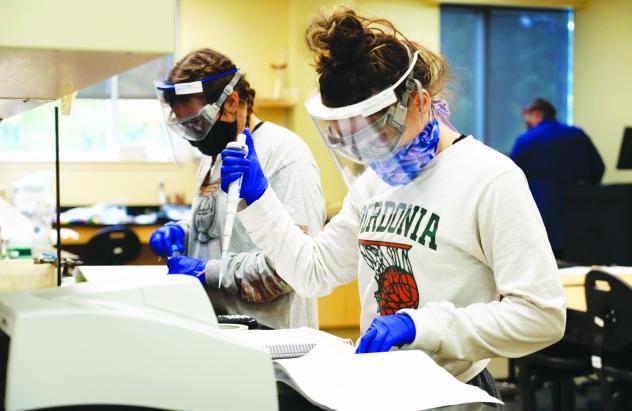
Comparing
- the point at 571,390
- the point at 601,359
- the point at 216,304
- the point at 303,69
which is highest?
the point at 303,69

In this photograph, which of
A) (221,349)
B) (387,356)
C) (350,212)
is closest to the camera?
(221,349)

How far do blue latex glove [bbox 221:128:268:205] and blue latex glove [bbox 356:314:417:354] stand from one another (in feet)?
1.32

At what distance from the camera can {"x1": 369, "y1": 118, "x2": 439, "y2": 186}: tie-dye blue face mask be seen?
140 cm

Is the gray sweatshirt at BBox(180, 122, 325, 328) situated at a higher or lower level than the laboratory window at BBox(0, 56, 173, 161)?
lower

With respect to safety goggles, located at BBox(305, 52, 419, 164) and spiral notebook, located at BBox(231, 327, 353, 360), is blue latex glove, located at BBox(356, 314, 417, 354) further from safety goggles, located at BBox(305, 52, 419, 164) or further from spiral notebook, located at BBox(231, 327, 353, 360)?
safety goggles, located at BBox(305, 52, 419, 164)

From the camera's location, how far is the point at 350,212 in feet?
5.32

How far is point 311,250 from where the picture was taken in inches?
64.1

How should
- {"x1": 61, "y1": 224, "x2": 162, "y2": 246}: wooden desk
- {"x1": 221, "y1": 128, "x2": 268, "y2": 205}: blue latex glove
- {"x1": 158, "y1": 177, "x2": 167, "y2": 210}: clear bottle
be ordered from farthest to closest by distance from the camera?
{"x1": 158, "y1": 177, "x2": 167, "y2": 210}: clear bottle < {"x1": 61, "y1": 224, "x2": 162, "y2": 246}: wooden desk < {"x1": 221, "y1": 128, "x2": 268, "y2": 205}: blue latex glove

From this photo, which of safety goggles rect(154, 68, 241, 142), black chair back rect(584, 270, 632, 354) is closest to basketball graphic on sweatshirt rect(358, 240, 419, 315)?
safety goggles rect(154, 68, 241, 142)

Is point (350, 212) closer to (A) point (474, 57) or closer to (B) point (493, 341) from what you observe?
(B) point (493, 341)

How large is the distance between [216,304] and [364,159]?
2.21 feet

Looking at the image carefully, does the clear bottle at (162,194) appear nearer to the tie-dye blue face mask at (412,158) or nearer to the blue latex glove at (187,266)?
the blue latex glove at (187,266)

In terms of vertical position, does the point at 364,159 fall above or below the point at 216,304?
above

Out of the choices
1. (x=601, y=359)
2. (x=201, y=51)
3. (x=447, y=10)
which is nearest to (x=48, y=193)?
(x=201, y=51)
